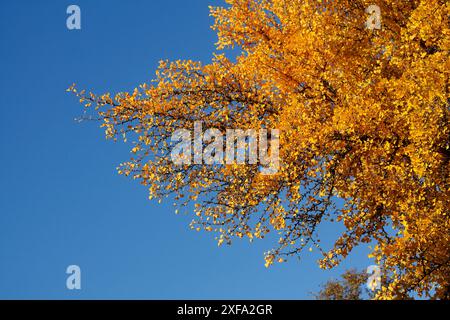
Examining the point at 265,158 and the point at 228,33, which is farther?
the point at 228,33

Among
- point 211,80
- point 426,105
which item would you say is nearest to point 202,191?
point 211,80

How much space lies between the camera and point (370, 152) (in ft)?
64.9

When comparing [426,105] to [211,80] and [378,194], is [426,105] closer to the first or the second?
[378,194]

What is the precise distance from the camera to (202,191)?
853 inches

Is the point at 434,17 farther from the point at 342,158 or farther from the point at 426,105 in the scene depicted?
the point at 342,158

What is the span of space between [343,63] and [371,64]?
0.90 meters

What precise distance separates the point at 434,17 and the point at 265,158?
663 centimetres
